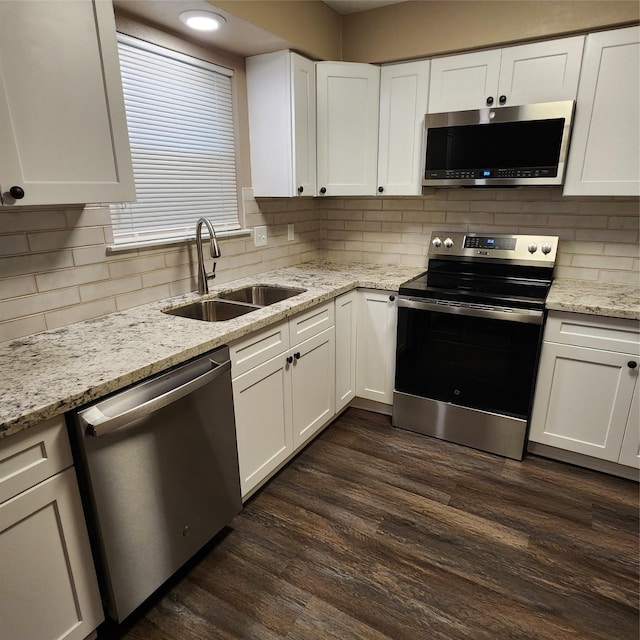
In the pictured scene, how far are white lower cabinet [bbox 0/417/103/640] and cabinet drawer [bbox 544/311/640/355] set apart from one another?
215cm

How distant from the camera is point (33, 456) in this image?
3.74 ft

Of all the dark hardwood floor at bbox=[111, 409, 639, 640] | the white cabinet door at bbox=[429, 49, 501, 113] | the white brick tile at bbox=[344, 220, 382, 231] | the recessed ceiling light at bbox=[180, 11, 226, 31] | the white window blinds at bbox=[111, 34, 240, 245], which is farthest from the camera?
the white brick tile at bbox=[344, 220, 382, 231]

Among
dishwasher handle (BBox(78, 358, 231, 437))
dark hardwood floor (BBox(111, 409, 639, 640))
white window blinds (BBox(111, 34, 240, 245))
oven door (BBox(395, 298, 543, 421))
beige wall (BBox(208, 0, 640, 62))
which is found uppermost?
beige wall (BBox(208, 0, 640, 62))

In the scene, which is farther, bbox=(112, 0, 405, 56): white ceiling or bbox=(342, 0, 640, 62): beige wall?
bbox=(342, 0, 640, 62): beige wall

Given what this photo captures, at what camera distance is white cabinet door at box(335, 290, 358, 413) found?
2561 millimetres

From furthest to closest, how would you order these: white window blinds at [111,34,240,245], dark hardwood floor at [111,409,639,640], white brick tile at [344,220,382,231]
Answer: white brick tile at [344,220,382,231]
white window blinds at [111,34,240,245]
dark hardwood floor at [111,409,639,640]

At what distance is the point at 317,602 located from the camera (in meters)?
1.59

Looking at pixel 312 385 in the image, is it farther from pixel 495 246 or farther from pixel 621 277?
pixel 621 277

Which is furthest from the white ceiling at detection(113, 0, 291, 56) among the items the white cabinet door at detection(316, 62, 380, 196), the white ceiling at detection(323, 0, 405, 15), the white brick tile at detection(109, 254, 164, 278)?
the white brick tile at detection(109, 254, 164, 278)

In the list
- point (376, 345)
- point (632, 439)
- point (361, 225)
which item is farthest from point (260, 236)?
point (632, 439)

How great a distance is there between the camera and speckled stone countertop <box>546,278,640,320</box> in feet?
6.64

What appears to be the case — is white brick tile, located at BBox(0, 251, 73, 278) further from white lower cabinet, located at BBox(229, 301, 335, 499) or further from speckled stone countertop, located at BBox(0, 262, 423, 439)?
white lower cabinet, located at BBox(229, 301, 335, 499)

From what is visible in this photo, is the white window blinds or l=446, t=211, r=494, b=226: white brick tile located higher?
the white window blinds

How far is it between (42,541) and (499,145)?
100 inches
